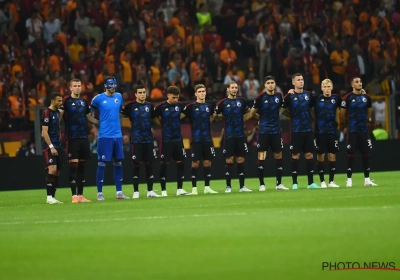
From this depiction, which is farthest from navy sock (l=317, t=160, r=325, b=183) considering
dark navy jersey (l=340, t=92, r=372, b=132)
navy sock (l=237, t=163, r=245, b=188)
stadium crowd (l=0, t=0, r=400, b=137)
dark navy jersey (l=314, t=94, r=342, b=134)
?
stadium crowd (l=0, t=0, r=400, b=137)

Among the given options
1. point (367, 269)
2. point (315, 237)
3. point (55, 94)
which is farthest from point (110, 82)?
point (367, 269)

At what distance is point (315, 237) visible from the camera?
11758 mm

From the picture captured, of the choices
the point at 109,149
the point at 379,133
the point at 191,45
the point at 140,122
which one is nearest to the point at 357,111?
the point at 140,122

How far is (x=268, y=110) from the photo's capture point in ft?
69.7

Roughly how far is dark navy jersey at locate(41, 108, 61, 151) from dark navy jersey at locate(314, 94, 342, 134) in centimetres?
553

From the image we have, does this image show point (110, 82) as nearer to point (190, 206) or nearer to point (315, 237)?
point (190, 206)

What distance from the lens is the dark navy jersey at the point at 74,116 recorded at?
64.6 ft

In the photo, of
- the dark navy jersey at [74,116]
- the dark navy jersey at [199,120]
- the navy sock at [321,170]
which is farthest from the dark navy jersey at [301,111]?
the dark navy jersey at [74,116]

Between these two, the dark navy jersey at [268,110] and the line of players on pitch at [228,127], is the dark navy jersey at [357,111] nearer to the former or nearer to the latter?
the line of players on pitch at [228,127]

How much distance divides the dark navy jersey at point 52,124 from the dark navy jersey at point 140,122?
1.69 m

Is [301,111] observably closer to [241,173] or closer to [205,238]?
[241,173]

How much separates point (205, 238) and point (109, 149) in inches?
319

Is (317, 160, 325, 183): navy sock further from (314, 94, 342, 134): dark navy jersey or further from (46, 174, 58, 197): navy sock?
Answer: (46, 174, 58, 197): navy sock

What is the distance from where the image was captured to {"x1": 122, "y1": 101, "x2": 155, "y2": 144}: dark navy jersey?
67.5ft
